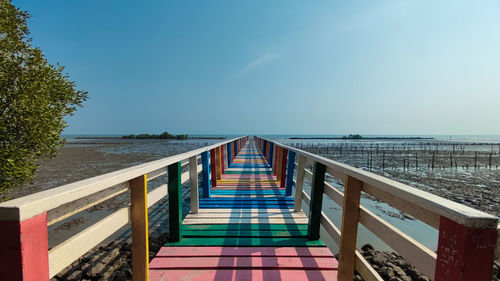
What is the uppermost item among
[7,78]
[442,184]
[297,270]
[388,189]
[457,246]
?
[7,78]

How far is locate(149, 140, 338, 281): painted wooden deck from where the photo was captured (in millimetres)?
2295

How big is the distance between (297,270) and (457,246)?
1.75 meters

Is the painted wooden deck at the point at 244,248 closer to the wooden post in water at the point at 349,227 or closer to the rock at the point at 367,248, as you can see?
the wooden post in water at the point at 349,227

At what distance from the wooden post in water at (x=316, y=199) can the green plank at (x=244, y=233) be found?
21 centimetres

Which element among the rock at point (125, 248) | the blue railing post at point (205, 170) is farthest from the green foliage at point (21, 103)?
the blue railing post at point (205, 170)

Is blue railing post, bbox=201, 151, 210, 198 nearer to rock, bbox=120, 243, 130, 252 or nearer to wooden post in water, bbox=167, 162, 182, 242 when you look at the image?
wooden post in water, bbox=167, 162, 182, 242

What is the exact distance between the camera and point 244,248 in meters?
2.75

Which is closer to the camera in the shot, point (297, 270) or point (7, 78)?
point (297, 270)

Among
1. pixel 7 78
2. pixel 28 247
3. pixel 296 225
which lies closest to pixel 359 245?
pixel 296 225

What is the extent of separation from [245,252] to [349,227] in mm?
1306

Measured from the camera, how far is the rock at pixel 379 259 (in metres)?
4.58

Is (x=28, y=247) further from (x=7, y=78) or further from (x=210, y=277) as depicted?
(x=7, y=78)

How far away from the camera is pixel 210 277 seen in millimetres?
2211

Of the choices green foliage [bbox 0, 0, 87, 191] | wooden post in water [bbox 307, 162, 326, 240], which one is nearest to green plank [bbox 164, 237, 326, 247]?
wooden post in water [bbox 307, 162, 326, 240]
